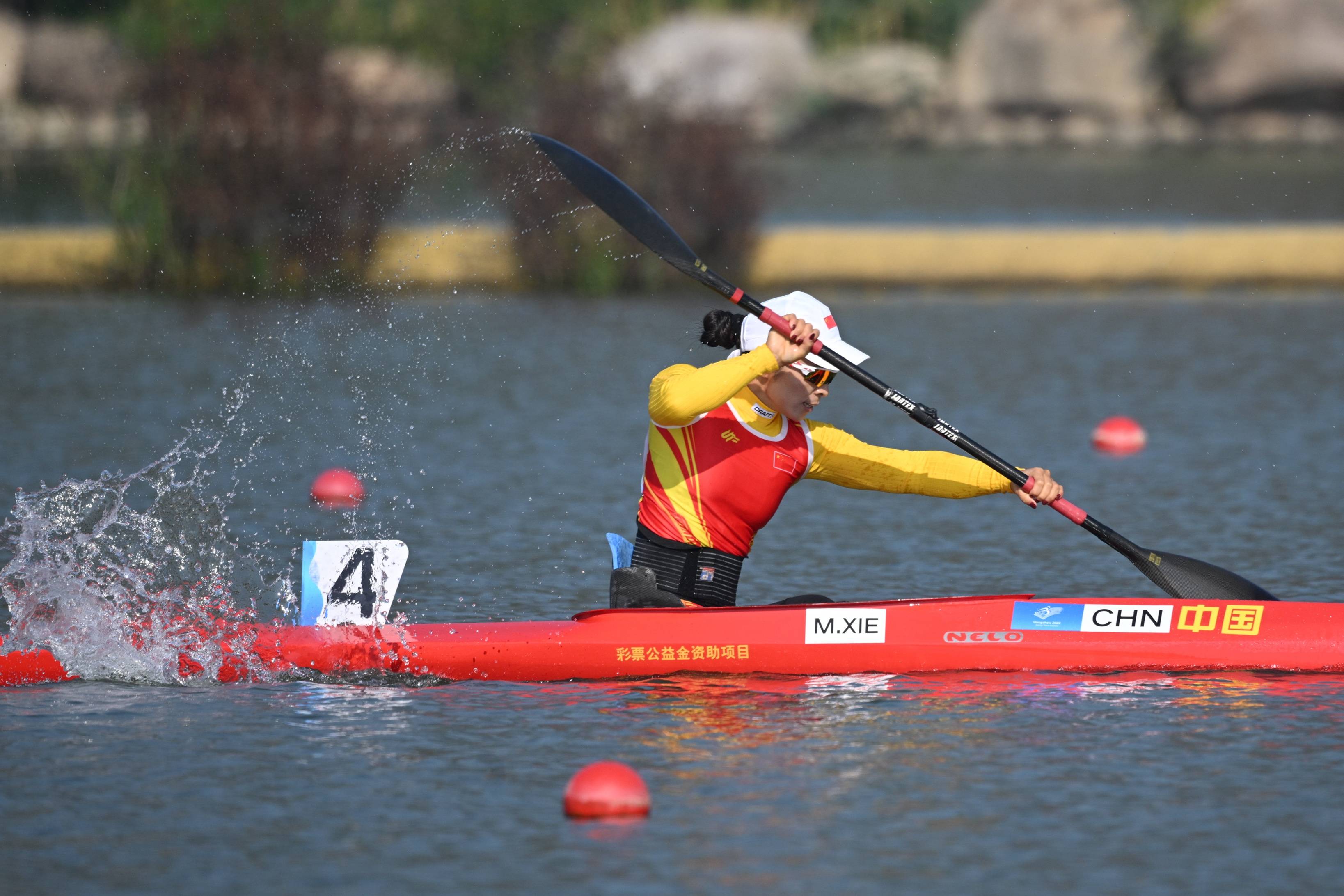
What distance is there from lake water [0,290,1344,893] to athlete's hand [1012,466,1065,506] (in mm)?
720

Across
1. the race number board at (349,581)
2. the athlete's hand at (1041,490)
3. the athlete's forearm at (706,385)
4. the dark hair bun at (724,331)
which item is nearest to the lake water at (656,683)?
the race number board at (349,581)

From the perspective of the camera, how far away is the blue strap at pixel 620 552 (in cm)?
798

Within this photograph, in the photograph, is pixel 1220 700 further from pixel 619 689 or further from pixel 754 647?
pixel 619 689

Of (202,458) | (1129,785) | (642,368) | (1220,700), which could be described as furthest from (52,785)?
(642,368)

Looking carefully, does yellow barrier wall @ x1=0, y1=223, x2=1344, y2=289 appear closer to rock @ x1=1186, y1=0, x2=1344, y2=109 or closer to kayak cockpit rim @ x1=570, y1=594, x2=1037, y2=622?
kayak cockpit rim @ x1=570, y1=594, x2=1037, y2=622

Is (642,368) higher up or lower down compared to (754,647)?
higher up

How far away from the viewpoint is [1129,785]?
632 cm

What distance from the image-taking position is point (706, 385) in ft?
23.8

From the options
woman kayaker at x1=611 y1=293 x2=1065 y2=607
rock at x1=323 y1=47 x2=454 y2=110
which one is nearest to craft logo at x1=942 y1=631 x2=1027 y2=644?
woman kayaker at x1=611 y1=293 x2=1065 y2=607

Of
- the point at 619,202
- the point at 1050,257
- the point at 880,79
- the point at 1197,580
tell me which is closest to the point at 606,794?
the point at 1197,580

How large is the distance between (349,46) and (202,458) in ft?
93.1

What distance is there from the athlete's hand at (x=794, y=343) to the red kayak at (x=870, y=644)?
967 millimetres

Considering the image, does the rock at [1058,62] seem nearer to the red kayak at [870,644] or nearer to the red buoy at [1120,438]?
the red buoy at [1120,438]

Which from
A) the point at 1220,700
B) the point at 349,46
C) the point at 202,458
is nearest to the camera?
the point at 1220,700
